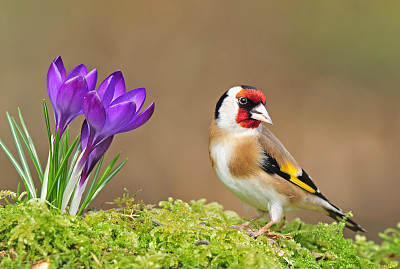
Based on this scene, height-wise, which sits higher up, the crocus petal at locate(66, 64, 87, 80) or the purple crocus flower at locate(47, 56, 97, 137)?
the crocus petal at locate(66, 64, 87, 80)

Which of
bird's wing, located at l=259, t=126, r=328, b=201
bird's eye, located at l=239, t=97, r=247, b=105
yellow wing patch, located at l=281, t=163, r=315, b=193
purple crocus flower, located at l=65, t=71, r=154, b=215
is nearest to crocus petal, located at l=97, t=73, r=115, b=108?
purple crocus flower, located at l=65, t=71, r=154, b=215

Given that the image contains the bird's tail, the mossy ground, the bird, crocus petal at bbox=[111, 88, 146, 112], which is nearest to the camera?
the mossy ground

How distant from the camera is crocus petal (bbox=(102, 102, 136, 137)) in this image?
176cm

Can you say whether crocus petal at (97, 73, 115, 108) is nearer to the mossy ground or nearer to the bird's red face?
the mossy ground

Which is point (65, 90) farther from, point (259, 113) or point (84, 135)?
point (259, 113)

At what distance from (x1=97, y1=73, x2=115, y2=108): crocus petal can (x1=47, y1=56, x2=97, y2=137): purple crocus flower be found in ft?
0.15

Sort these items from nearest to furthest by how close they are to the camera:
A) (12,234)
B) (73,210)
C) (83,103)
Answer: (12,234) → (83,103) → (73,210)

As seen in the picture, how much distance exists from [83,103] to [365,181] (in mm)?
5128

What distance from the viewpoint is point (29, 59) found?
6.04 metres

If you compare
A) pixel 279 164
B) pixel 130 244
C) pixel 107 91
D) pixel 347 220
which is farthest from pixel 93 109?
pixel 347 220

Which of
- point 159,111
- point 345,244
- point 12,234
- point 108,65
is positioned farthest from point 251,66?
point 12,234

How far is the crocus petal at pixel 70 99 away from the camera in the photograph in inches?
68.8

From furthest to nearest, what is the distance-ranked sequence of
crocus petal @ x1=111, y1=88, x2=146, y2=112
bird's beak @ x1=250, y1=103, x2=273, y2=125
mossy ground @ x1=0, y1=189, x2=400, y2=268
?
bird's beak @ x1=250, y1=103, x2=273, y2=125 < crocus petal @ x1=111, y1=88, x2=146, y2=112 < mossy ground @ x1=0, y1=189, x2=400, y2=268

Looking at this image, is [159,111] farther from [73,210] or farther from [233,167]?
[73,210]
